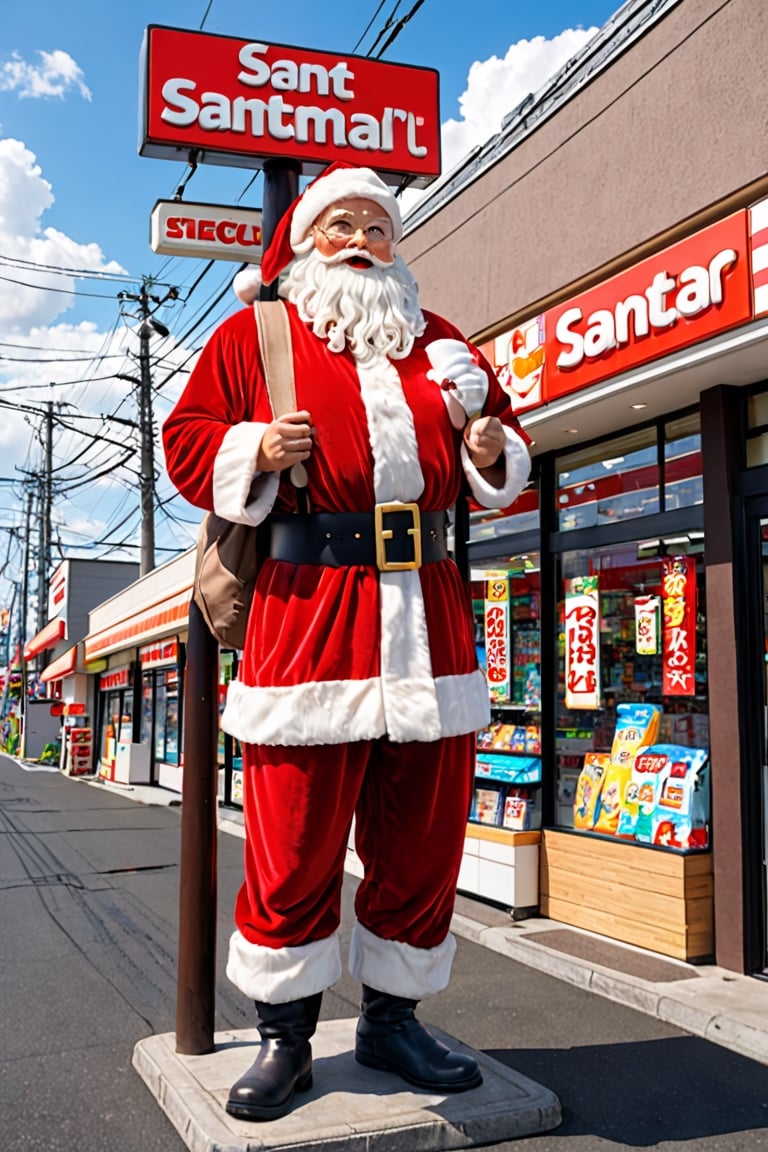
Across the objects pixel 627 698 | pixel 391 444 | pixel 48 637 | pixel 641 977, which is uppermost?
pixel 48 637

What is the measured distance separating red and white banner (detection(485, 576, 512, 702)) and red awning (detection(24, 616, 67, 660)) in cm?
2756

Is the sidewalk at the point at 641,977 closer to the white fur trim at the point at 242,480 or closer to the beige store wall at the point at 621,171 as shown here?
the white fur trim at the point at 242,480

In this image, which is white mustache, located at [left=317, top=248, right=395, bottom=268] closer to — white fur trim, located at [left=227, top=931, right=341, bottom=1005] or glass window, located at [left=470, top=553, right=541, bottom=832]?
white fur trim, located at [left=227, top=931, right=341, bottom=1005]

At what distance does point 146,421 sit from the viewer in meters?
22.2

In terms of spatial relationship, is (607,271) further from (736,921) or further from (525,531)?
(736,921)

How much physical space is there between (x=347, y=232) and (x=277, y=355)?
43 cm

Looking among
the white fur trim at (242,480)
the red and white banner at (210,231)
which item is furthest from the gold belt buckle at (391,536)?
the red and white banner at (210,231)

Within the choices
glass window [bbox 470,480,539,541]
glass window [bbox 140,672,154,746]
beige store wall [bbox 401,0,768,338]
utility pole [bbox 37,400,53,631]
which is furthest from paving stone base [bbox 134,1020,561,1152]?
utility pole [bbox 37,400,53,631]

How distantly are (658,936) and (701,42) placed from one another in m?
4.22

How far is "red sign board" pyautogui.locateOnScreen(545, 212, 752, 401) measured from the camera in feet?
14.2

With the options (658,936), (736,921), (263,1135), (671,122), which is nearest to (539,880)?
(658,936)

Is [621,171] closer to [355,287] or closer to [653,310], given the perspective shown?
[653,310]

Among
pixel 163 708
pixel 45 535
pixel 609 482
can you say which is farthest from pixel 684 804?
pixel 45 535

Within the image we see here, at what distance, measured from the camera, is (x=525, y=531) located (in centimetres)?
652
